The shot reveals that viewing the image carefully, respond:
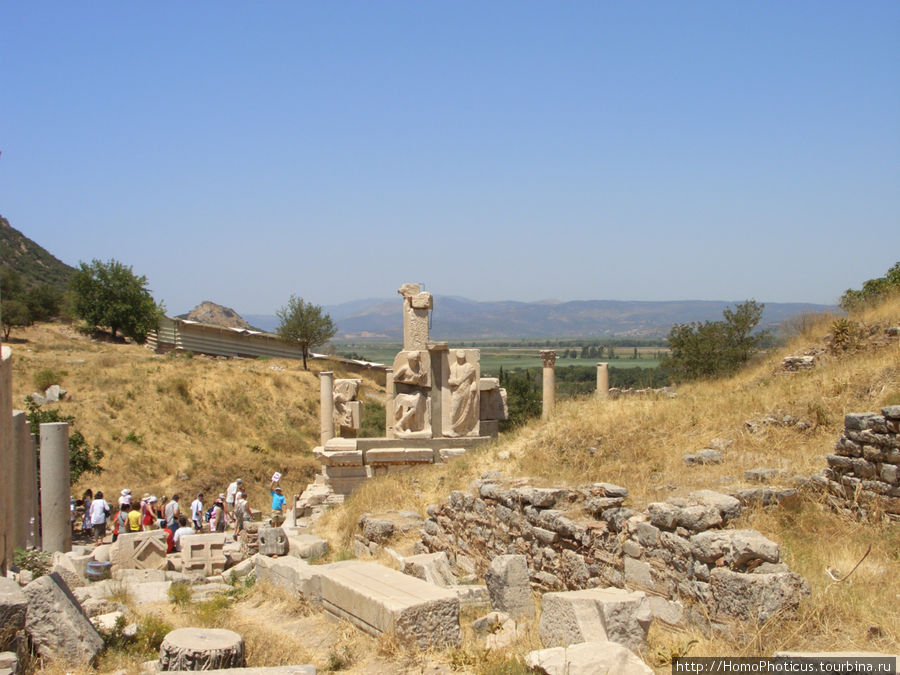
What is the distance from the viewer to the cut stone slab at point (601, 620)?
5.69 meters

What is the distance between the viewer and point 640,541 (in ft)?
23.7

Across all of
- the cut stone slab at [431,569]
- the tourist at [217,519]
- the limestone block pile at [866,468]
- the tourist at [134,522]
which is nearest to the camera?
the limestone block pile at [866,468]

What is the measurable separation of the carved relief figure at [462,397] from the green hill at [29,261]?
49925mm

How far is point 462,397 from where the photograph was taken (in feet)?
60.4

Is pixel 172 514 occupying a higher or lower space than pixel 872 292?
lower

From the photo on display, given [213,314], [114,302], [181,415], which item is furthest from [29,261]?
[181,415]

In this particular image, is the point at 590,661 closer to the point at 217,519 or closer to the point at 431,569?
the point at 431,569

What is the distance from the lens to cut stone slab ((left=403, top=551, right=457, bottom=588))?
880 centimetres

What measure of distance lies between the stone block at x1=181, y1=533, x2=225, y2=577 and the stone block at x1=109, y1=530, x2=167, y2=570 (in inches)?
21.6

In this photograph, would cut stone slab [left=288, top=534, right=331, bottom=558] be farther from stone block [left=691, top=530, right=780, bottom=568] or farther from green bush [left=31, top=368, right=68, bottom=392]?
green bush [left=31, top=368, right=68, bottom=392]

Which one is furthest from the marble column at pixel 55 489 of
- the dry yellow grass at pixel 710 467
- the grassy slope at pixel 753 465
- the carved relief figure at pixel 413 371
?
the carved relief figure at pixel 413 371

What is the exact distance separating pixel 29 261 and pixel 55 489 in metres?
61.5

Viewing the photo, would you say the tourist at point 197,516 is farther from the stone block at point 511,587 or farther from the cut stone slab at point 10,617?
the cut stone slab at point 10,617

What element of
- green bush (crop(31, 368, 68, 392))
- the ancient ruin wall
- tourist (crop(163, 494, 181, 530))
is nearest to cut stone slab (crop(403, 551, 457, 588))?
the ancient ruin wall
